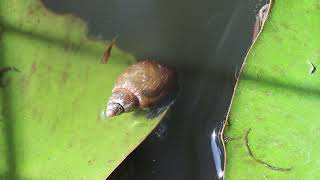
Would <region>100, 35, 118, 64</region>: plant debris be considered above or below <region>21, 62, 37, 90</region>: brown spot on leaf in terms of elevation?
above

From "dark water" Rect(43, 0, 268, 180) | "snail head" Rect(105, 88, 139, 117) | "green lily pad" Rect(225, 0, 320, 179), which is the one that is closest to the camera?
"green lily pad" Rect(225, 0, 320, 179)

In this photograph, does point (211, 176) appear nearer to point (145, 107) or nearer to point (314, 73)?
point (145, 107)

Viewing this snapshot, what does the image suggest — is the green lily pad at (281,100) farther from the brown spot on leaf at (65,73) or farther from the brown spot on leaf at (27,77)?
the brown spot on leaf at (27,77)

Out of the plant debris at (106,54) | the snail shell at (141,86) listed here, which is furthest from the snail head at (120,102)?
the plant debris at (106,54)

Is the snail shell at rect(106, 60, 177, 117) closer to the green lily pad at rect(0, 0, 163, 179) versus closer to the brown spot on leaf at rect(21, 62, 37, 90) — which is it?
the green lily pad at rect(0, 0, 163, 179)

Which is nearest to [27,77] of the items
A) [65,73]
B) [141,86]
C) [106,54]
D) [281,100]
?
[65,73]

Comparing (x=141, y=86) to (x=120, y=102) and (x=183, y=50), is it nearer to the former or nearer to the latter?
(x=120, y=102)

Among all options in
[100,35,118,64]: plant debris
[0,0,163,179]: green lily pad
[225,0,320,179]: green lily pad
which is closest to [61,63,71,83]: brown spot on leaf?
[0,0,163,179]: green lily pad
